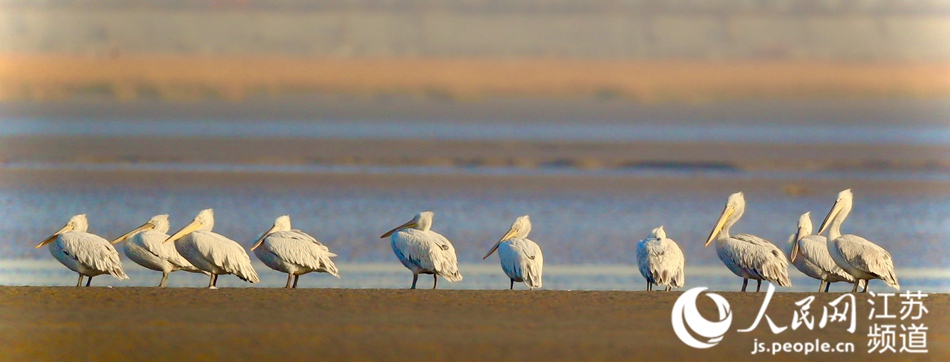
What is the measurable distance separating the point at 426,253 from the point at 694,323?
2470 millimetres

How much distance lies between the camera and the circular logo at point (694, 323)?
8148 mm

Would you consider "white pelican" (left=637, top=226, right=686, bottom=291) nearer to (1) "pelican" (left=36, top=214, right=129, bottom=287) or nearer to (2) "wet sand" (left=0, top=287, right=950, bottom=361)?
(2) "wet sand" (left=0, top=287, right=950, bottom=361)

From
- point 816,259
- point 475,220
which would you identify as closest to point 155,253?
point 816,259

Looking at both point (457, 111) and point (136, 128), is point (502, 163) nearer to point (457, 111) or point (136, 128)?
point (136, 128)

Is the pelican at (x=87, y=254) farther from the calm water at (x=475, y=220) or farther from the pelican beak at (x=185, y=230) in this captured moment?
the calm water at (x=475, y=220)

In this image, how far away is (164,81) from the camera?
5500 centimetres

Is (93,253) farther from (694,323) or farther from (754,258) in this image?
(754,258)

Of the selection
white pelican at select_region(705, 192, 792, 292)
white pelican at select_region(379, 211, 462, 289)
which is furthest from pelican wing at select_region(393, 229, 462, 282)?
white pelican at select_region(705, 192, 792, 292)

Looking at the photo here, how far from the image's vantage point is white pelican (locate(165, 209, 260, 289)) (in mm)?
9984

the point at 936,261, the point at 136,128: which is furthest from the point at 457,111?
the point at 936,261

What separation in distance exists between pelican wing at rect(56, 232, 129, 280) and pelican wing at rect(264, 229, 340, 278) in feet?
3.28

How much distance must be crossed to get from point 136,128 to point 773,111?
20723mm

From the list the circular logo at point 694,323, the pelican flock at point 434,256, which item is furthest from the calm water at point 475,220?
the circular logo at point 694,323

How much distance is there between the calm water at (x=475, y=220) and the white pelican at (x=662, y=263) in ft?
3.13
